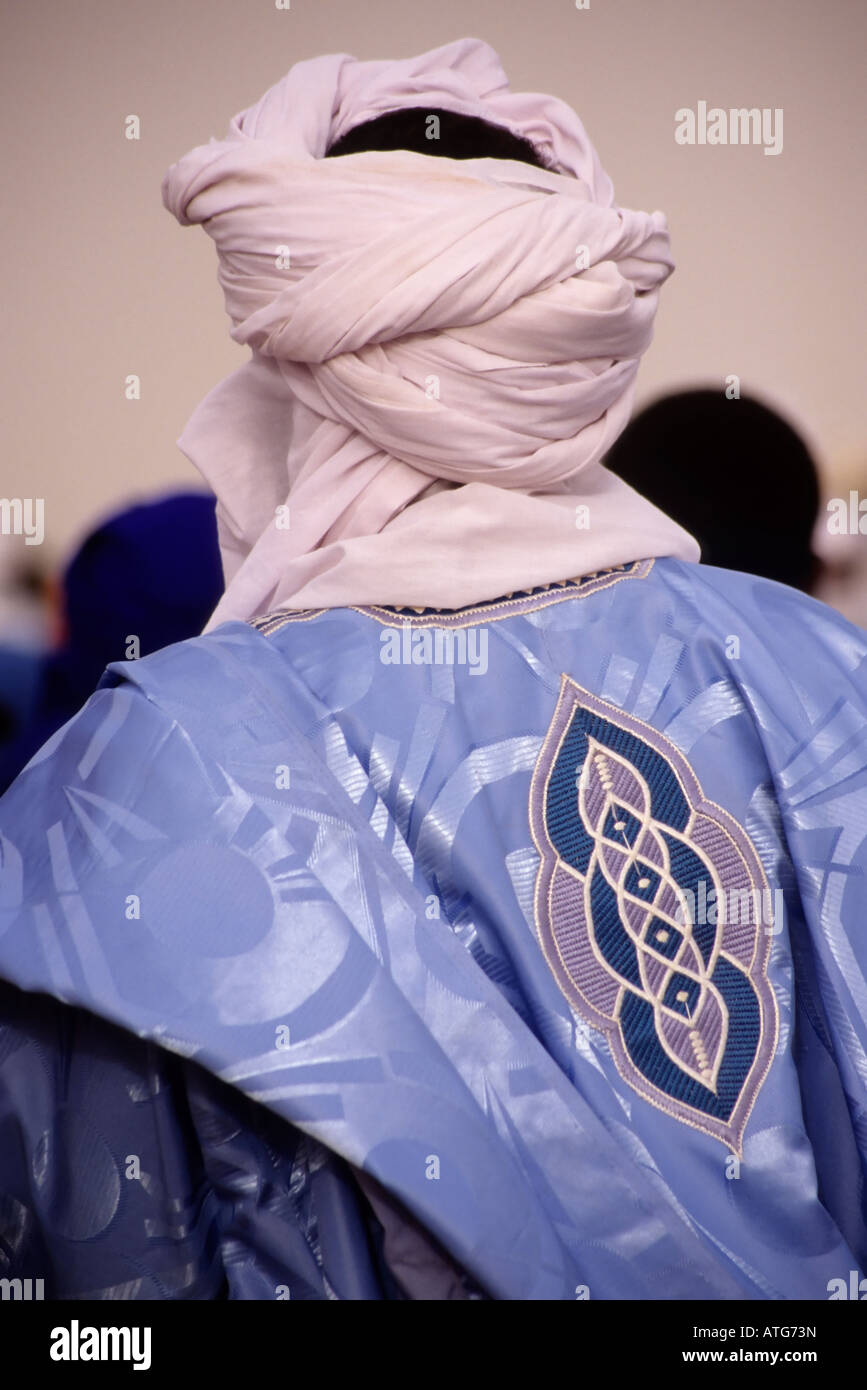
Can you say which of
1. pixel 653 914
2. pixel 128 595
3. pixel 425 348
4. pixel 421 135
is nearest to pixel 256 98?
pixel 128 595

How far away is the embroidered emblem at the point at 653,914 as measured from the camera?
0.77 metres

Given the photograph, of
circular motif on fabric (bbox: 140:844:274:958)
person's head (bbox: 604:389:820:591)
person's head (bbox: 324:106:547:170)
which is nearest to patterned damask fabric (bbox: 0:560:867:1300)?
circular motif on fabric (bbox: 140:844:274:958)

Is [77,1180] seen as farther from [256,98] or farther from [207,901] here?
[256,98]

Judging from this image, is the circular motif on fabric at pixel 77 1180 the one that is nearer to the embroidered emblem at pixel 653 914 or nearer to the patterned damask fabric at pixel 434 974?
the patterned damask fabric at pixel 434 974

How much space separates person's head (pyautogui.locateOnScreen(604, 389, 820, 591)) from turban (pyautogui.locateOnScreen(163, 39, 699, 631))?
1.04 metres

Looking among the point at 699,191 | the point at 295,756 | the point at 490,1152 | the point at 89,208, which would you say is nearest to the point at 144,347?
the point at 89,208

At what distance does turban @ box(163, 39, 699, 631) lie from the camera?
888 millimetres

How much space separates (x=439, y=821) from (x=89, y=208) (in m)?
1.67

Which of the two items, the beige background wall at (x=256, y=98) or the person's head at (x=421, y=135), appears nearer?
the person's head at (x=421, y=135)

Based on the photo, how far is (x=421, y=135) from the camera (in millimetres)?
992

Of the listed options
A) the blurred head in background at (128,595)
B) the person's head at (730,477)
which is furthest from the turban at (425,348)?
the person's head at (730,477)

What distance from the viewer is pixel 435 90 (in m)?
1.00

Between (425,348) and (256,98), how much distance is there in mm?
1361
